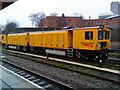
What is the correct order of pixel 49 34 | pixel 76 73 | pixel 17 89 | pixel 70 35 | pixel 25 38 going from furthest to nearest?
1. pixel 25 38
2. pixel 49 34
3. pixel 70 35
4. pixel 76 73
5. pixel 17 89

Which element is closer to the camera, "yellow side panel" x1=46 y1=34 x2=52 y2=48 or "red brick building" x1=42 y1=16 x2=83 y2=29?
"yellow side panel" x1=46 y1=34 x2=52 y2=48

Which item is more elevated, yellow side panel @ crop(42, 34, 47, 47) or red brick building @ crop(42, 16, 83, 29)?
red brick building @ crop(42, 16, 83, 29)

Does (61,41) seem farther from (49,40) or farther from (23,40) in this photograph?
(23,40)

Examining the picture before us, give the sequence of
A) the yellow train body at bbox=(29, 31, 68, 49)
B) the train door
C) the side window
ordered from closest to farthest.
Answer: the side window, the train door, the yellow train body at bbox=(29, 31, 68, 49)

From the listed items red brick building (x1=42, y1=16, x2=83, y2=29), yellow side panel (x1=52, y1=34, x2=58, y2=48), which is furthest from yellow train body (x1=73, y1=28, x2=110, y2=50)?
red brick building (x1=42, y1=16, x2=83, y2=29)

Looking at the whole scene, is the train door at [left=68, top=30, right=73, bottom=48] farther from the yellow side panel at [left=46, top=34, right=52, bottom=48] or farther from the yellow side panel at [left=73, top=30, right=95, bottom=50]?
the yellow side panel at [left=46, top=34, right=52, bottom=48]

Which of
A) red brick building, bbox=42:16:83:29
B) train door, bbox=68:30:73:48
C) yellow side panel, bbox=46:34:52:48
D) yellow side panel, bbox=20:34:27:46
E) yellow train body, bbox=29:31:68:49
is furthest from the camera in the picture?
red brick building, bbox=42:16:83:29

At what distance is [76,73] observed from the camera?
388 inches

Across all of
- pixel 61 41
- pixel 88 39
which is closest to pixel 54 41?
pixel 61 41

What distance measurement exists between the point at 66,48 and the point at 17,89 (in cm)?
1026

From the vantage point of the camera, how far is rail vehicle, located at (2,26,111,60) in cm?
1299

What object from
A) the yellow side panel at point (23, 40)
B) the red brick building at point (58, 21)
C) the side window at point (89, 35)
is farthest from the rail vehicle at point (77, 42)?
the red brick building at point (58, 21)

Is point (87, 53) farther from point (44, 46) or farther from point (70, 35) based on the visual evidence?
point (44, 46)

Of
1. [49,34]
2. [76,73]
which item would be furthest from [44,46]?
[76,73]
